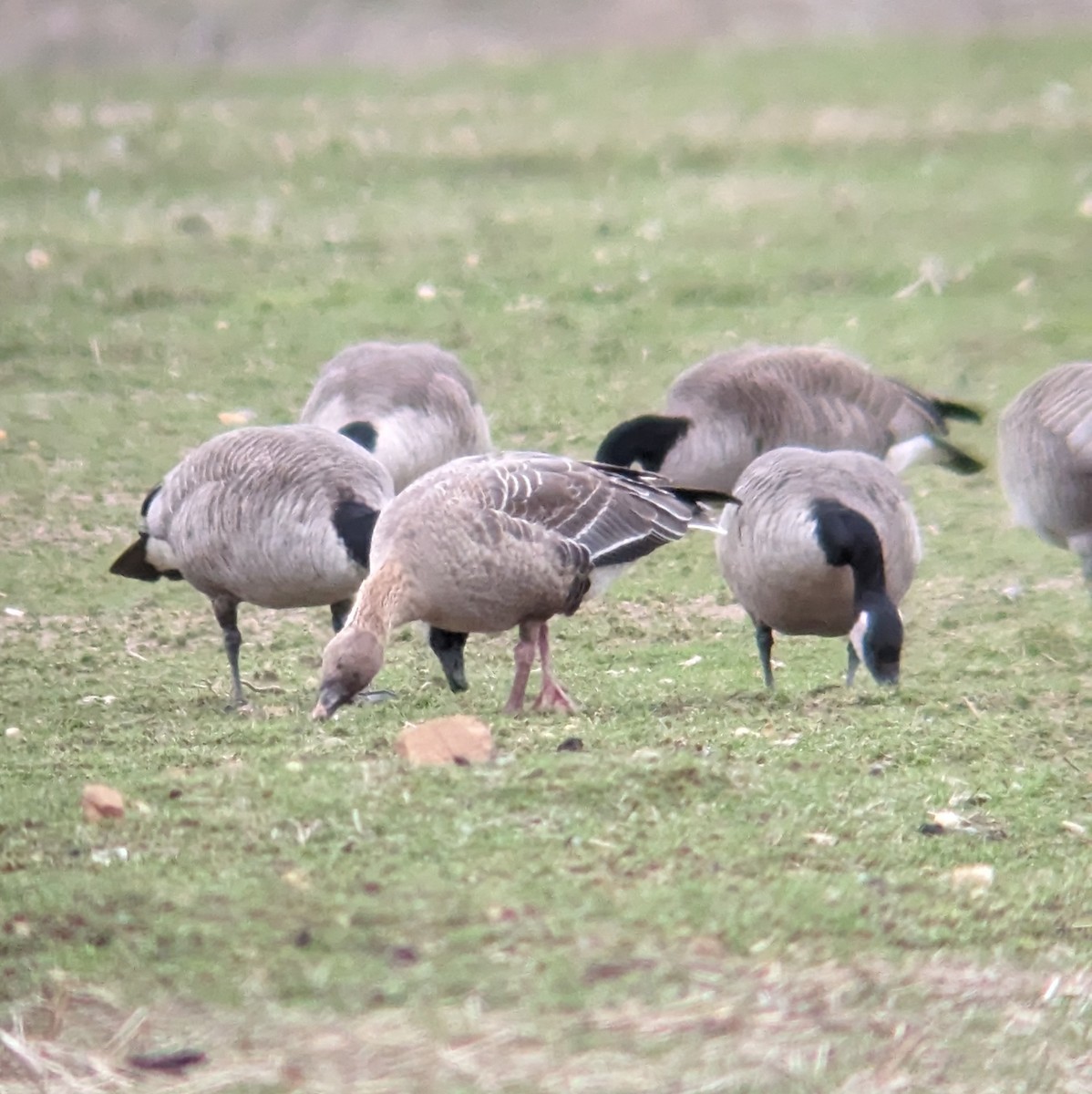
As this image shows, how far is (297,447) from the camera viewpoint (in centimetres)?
779

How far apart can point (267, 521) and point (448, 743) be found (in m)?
1.93

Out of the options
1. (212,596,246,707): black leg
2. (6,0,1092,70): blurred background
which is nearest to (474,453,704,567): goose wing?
(212,596,246,707): black leg

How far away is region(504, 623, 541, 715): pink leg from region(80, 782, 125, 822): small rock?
169cm

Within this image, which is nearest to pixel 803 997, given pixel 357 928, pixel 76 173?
pixel 357 928

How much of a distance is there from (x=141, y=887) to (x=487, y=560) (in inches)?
78.4

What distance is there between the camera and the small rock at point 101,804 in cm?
536

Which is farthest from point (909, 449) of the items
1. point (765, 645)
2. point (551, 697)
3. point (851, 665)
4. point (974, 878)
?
point (974, 878)

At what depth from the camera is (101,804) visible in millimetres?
5371

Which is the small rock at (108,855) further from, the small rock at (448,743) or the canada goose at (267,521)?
the canada goose at (267,521)

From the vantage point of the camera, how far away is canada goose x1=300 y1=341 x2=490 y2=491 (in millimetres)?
9711

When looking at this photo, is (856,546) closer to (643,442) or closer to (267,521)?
(267,521)

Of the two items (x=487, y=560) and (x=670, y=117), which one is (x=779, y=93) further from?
(x=487, y=560)

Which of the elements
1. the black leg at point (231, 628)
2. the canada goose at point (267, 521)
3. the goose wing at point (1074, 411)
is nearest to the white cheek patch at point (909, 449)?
the goose wing at point (1074, 411)

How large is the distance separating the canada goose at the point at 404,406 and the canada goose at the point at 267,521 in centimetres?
152
